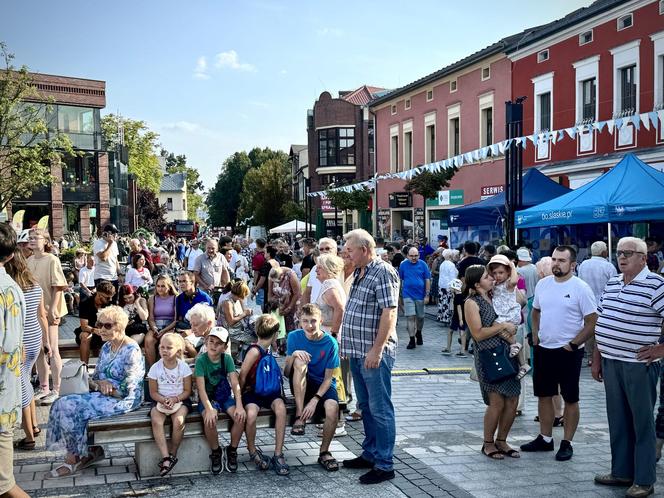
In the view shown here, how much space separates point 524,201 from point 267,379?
12.3 meters

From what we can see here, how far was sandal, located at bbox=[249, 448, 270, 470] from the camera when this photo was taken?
19.1 feet

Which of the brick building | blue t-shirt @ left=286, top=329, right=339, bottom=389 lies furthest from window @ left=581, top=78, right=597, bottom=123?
the brick building

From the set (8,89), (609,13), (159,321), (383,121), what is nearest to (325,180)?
(383,121)

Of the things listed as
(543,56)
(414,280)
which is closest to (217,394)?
(414,280)

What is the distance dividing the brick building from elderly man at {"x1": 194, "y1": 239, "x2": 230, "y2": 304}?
3651 centimetres

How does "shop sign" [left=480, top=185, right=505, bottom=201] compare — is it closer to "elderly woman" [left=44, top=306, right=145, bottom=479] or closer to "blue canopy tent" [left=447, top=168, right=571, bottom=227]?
"blue canopy tent" [left=447, top=168, right=571, bottom=227]

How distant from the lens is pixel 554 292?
→ 6.40 meters

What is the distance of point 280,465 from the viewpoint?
5.75 m

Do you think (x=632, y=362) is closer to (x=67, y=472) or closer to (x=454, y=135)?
(x=67, y=472)

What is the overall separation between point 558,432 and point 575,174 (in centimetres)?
1710

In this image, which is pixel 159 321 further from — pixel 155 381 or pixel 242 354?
pixel 155 381

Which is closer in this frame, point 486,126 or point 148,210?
point 486,126

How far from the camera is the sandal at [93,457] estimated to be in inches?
229

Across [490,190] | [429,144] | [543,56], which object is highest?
[543,56]
